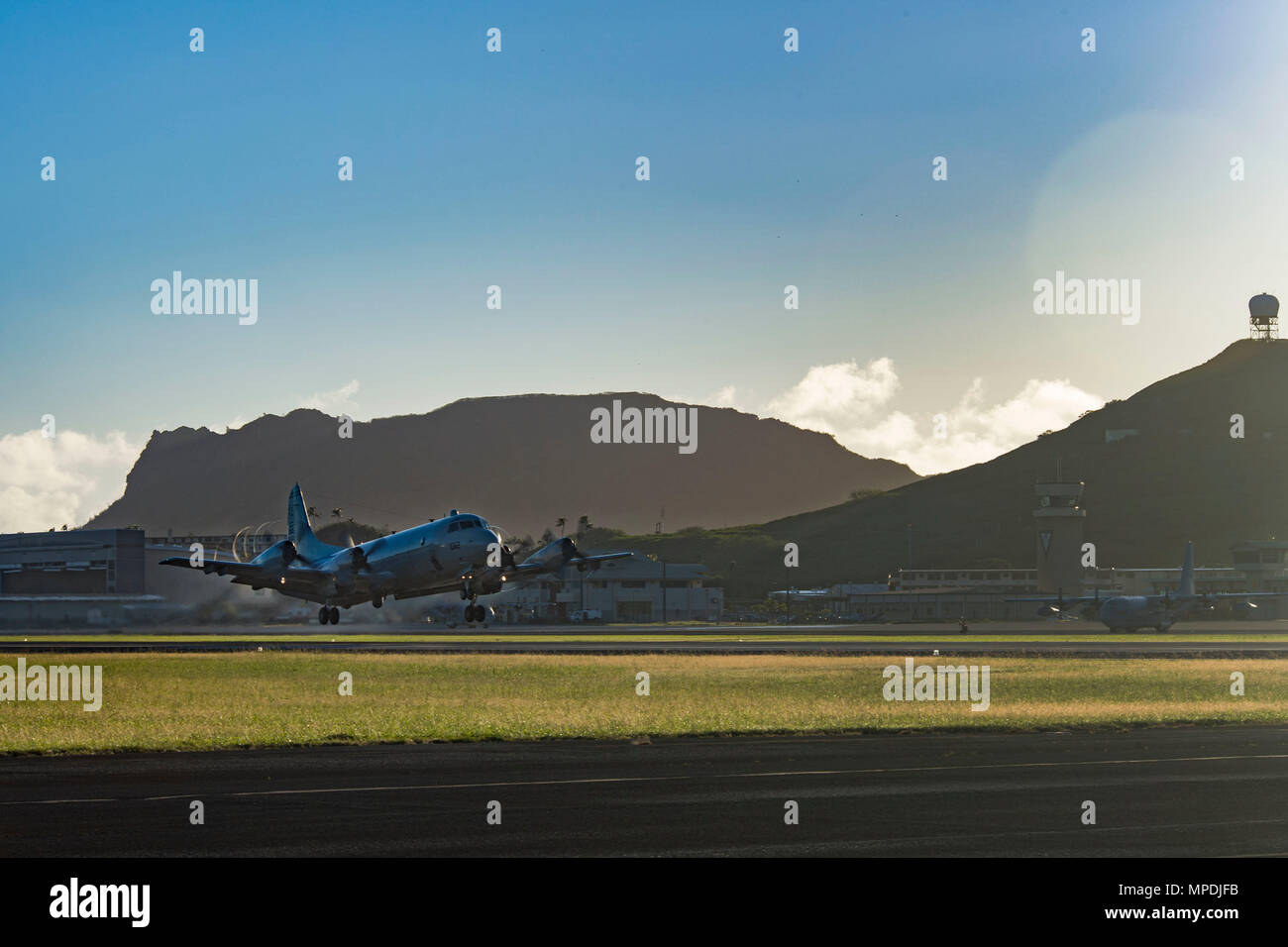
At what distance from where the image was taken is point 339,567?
253 feet

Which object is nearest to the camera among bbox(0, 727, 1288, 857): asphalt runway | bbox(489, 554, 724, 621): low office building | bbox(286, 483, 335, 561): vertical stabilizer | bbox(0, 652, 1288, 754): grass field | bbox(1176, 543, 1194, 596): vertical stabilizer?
bbox(0, 727, 1288, 857): asphalt runway

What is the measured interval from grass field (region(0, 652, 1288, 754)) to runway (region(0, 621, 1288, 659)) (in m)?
9.16

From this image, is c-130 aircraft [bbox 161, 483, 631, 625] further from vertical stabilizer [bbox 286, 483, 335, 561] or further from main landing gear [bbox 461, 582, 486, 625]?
vertical stabilizer [bbox 286, 483, 335, 561]

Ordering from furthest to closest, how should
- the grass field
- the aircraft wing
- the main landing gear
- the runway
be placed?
the aircraft wing < the runway < the main landing gear < the grass field

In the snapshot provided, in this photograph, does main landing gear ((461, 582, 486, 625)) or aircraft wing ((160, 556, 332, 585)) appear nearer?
main landing gear ((461, 582, 486, 625))

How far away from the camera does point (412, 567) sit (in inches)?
2852

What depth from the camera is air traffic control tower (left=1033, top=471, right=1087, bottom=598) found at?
549 ft

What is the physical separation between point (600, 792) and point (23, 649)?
64.0 metres

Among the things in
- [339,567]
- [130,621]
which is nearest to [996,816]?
[339,567]

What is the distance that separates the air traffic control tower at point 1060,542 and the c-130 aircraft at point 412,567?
97687 millimetres

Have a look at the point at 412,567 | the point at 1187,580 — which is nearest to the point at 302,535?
the point at 412,567

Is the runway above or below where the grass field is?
below

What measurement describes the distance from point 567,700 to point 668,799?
2166 centimetres

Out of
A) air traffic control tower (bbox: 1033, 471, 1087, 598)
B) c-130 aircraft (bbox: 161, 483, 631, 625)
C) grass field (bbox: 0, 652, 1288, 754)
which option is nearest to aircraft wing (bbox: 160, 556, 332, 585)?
c-130 aircraft (bbox: 161, 483, 631, 625)
